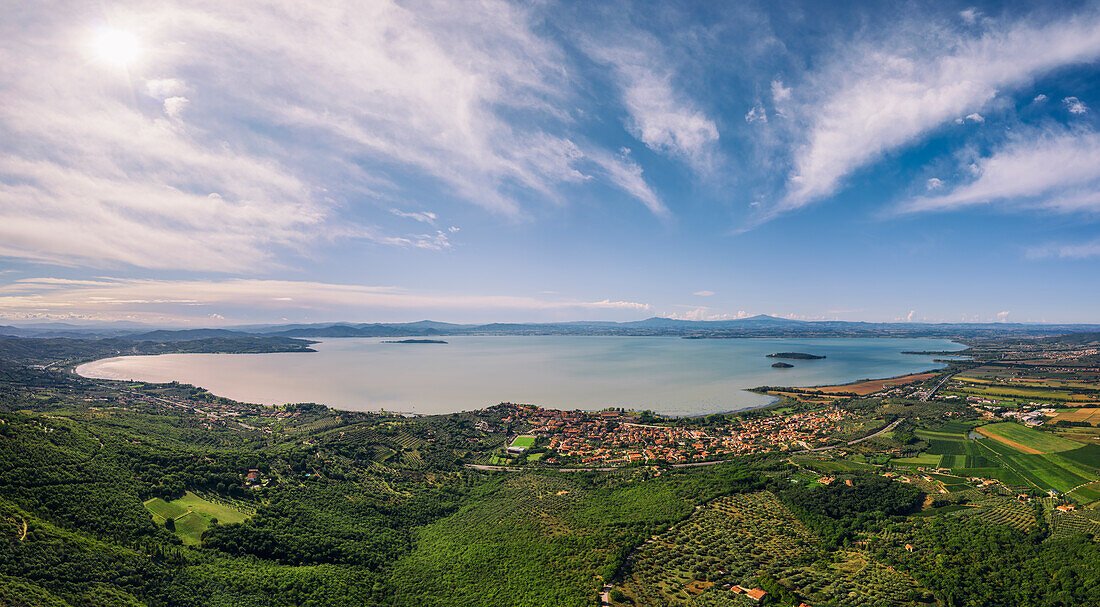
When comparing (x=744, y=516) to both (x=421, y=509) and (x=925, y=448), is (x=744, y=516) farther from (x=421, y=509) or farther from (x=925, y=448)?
(x=925, y=448)

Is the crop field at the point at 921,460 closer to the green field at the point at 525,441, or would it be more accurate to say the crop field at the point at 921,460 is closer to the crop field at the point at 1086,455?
the crop field at the point at 1086,455

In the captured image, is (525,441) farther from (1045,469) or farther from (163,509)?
(1045,469)

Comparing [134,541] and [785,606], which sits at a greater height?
[134,541]

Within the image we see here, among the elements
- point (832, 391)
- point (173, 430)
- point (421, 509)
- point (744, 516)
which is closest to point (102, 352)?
point (173, 430)

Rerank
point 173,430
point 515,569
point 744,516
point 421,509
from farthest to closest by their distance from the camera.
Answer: point 173,430, point 421,509, point 744,516, point 515,569

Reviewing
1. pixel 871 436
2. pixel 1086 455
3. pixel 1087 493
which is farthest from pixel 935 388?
pixel 1087 493

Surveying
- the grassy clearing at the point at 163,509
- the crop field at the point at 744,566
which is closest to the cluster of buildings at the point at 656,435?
the crop field at the point at 744,566
